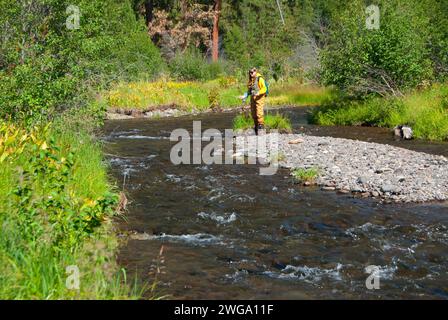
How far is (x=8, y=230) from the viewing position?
6129 millimetres

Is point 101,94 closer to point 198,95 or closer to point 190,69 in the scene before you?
point 198,95

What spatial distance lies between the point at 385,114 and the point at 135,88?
15611mm

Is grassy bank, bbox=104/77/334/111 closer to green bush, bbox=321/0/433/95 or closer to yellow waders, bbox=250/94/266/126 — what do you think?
green bush, bbox=321/0/433/95

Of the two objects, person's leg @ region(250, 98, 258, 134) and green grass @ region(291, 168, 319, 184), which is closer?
green grass @ region(291, 168, 319, 184)

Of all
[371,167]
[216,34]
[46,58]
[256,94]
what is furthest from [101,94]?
[216,34]

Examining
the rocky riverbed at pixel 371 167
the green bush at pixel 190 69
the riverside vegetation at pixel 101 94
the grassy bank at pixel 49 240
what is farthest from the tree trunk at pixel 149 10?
the grassy bank at pixel 49 240

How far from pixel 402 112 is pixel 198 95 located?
14.9m

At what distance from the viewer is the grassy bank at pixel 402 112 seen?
19.7m

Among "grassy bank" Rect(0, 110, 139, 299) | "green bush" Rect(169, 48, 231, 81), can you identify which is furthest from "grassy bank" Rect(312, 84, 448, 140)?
"green bush" Rect(169, 48, 231, 81)

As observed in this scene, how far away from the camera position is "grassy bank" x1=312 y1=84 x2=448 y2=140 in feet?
64.6

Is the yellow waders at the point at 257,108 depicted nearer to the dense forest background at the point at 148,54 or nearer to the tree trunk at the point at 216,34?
the dense forest background at the point at 148,54

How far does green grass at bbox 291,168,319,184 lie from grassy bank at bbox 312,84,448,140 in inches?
302

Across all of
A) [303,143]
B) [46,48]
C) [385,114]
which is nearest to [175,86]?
[385,114]

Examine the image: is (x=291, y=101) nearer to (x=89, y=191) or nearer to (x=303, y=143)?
(x=303, y=143)
